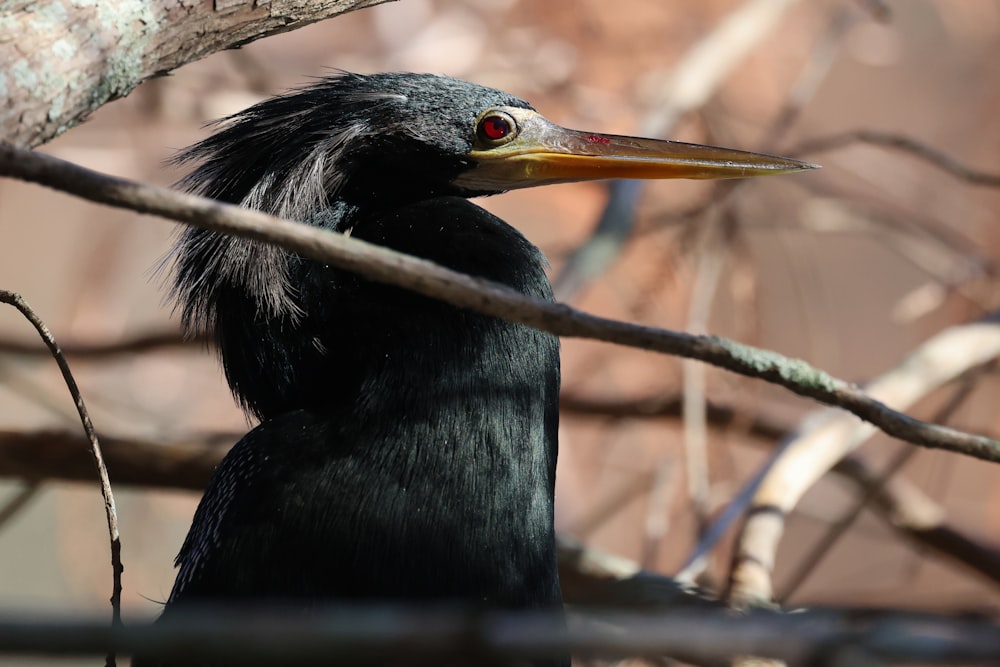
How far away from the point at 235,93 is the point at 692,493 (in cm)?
194

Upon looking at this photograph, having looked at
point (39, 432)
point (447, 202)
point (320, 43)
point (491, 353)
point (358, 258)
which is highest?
point (320, 43)

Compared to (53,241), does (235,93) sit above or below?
below

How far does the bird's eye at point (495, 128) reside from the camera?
1.70m

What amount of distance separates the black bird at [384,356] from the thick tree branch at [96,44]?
32 cm

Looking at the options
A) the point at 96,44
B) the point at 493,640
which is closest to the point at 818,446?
the point at 96,44

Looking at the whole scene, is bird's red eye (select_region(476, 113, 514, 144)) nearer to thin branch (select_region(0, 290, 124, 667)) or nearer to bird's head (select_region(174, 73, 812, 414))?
bird's head (select_region(174, 73, 812, 414))

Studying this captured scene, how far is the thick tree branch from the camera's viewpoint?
1.03 metres

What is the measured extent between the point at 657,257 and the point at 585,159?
2.22 meters

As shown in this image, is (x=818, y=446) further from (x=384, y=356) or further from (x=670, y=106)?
(x=670, y=106)

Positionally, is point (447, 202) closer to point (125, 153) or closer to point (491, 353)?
point (491, 353)

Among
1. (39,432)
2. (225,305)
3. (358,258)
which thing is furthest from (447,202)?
(39,432)

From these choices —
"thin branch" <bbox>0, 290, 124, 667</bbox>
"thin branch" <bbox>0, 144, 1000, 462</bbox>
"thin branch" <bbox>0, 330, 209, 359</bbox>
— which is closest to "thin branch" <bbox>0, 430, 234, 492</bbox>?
"thin branch" <bbox>0, 330, 209, 359</bbox>

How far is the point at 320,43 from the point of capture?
5.39m

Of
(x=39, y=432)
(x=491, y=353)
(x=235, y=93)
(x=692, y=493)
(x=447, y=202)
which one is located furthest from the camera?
(x=235, y=93)
